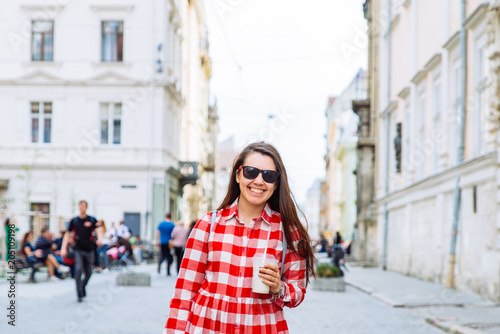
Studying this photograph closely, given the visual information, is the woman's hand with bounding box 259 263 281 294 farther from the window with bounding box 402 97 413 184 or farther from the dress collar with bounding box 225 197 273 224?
the window with bounding box 402 97 413 184

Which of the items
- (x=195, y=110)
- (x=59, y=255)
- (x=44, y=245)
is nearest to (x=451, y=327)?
(x=44, y=245)

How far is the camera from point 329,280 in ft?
59.3

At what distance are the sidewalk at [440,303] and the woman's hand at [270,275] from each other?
6683mm

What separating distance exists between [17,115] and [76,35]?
4642 mm

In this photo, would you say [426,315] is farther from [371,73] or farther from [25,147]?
[25,147]

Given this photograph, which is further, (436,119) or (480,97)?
(436,119)

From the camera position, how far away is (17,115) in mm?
37500

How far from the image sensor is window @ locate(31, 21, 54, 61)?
37719 mm

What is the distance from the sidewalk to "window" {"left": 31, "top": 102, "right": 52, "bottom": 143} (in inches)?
825

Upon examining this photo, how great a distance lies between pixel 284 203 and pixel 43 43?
35802mm

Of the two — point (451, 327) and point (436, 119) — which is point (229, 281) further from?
point (436, 119)

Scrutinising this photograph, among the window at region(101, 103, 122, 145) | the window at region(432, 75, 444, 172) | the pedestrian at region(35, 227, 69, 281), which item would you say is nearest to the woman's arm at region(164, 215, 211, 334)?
the pedestrian at region(35, 227, 69, 281)

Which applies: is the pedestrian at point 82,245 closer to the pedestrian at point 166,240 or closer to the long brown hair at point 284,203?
the pedestrian at point 166,240

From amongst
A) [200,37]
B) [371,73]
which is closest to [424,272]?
[371,73]
